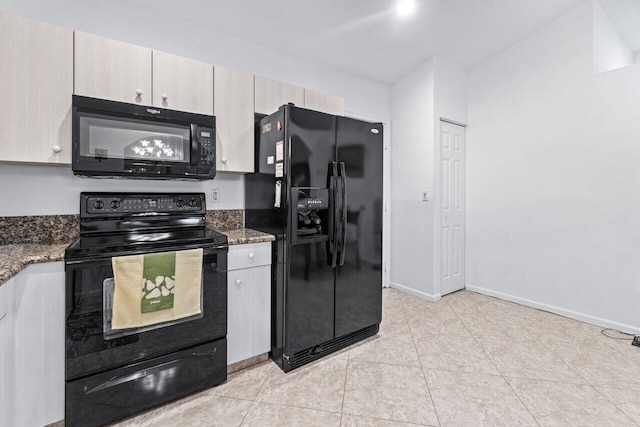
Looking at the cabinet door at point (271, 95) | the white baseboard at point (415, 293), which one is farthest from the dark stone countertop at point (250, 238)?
the white baseboard at point (415, 293)

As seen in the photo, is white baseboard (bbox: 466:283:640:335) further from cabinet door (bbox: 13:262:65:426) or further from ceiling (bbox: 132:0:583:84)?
cabinet door (bbox: 13:262:65:426)

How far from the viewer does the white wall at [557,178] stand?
2650mm

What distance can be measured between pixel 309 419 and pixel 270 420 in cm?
21

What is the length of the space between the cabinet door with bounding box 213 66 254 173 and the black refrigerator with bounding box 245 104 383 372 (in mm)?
102

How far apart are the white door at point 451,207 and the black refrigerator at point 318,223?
1.45 meters

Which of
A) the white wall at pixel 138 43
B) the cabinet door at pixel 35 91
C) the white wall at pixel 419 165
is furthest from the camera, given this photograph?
the white wall at pixel 419 165

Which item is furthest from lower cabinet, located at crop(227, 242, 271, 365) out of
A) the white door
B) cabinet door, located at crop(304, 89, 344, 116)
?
the white door

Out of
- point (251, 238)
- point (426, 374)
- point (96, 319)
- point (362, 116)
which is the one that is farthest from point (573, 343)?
point (96, 319)

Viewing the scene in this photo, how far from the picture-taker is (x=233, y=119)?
2205 mm

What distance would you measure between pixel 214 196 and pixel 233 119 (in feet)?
2.13

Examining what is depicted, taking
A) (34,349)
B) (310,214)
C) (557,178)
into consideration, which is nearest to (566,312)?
(557,178)

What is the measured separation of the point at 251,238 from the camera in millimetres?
1983

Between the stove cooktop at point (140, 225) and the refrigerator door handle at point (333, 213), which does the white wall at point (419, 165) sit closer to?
the refrigerator door handle at point (333, 213)

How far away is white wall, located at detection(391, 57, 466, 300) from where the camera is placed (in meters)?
3.38
